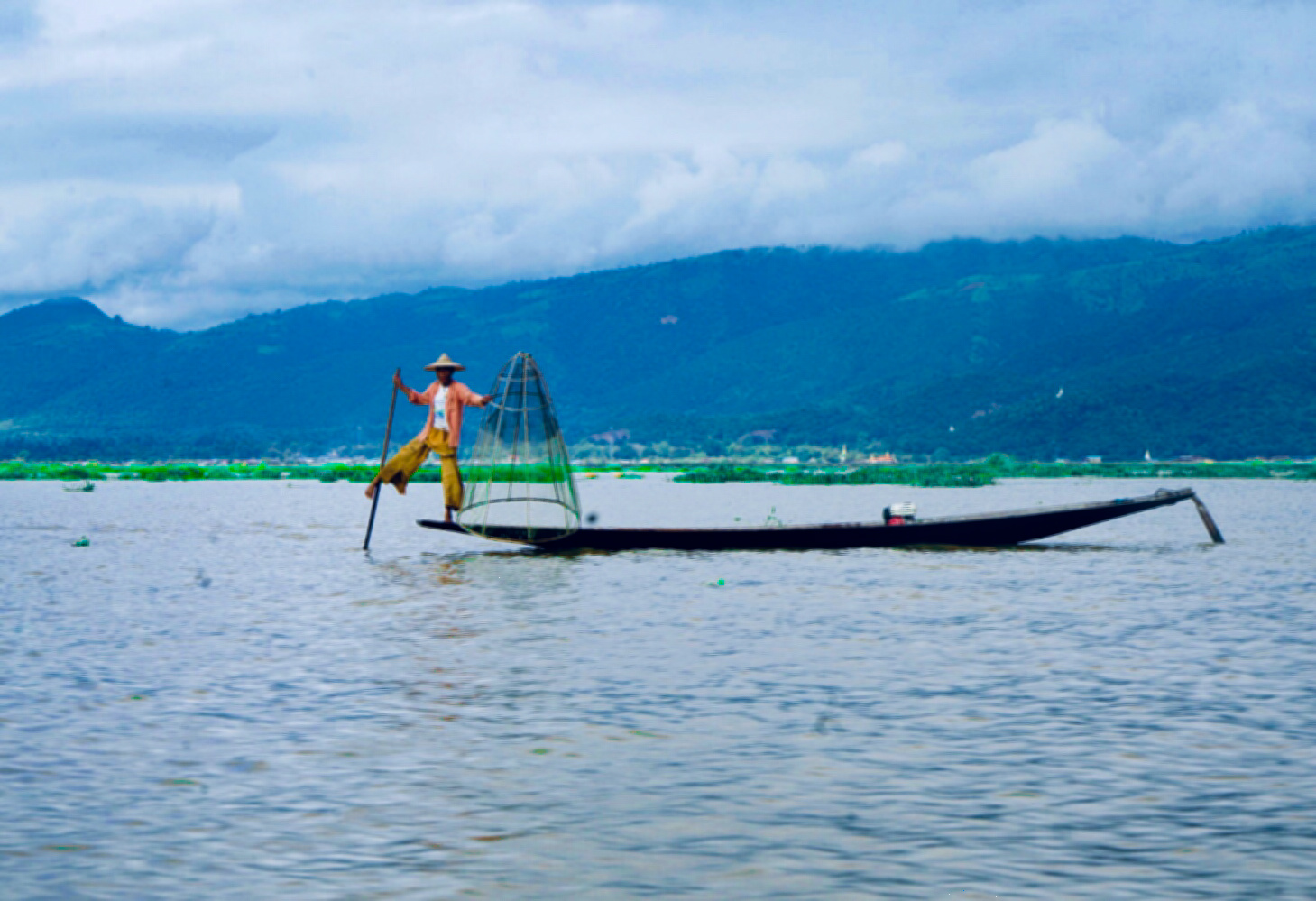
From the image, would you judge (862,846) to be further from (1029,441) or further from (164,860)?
(1029,441)

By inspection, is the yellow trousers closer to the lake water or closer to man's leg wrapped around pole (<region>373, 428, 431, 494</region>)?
man's leg wrapped around pole (<region>373, 428, 431, 494</region>)

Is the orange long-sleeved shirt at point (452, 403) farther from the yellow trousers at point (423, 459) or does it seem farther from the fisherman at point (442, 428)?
the yellow trousers at point (423, 459)

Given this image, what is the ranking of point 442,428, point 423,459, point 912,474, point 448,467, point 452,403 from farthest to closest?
point 912,474, point 448,467, point 442,428, point 452,403, point 423,459

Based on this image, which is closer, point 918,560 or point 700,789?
point 700,789

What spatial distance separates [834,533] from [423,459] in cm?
960

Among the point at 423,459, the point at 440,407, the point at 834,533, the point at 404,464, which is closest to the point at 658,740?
the point at 423,459

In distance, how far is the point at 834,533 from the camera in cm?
3247

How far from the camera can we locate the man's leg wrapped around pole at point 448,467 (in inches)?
1228

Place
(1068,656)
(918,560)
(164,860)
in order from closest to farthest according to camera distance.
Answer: (164,860) → (1068,656) → (918,560)

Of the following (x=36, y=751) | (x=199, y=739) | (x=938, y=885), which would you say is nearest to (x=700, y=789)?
→ (x=938, y=885)

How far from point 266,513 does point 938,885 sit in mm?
67758

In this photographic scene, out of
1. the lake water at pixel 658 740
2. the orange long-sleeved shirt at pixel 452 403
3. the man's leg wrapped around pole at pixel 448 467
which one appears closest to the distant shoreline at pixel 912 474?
the man's leg wrapped around pole at pixel 448 467

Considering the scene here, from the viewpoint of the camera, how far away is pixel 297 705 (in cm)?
1530

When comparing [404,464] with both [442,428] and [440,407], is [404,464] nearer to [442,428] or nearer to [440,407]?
[442,428]
